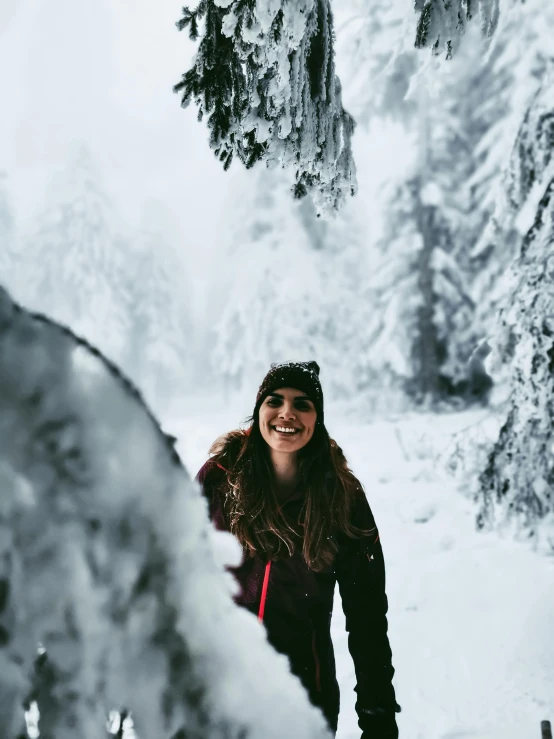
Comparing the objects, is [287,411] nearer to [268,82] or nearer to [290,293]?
[268,82]

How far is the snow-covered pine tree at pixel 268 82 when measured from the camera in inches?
75.9

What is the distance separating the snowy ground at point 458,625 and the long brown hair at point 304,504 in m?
2.86

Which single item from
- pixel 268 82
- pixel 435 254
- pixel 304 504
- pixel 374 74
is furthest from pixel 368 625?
pixel 435 254

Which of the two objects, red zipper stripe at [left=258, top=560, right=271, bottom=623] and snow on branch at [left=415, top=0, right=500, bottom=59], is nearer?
red zipper stripe at [left=258, top=560, right=271, bottom=623]

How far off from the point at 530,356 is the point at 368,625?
3.09 meters

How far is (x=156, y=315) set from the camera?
95.9 ft

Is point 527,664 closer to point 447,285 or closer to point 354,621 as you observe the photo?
point 354,621

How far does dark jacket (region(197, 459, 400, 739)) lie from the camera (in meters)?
2.01

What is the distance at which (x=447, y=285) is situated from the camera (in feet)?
53.0

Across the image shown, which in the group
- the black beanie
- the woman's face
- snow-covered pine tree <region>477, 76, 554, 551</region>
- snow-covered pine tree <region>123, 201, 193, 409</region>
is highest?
snow-covered pine tree <region>123, 201, 193, 409</region>

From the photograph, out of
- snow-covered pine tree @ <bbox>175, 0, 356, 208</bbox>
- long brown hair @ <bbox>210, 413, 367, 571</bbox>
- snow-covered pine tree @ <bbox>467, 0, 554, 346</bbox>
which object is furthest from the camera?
snow-covered pine tree @ <bbox>467, 0, 554, 346</bbox>

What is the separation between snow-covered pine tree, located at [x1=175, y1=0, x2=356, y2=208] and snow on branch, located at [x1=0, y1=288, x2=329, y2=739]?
1.71 meters

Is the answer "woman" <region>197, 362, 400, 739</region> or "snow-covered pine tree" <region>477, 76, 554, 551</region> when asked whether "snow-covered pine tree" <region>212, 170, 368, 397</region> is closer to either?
"snow-covered pine tree" <region>477, 76, 554, 551</region>

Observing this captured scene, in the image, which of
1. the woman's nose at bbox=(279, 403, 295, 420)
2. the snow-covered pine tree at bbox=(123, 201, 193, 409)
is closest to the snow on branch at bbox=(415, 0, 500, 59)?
the woman's nose at bbox=(279, 403, 295, 420)
